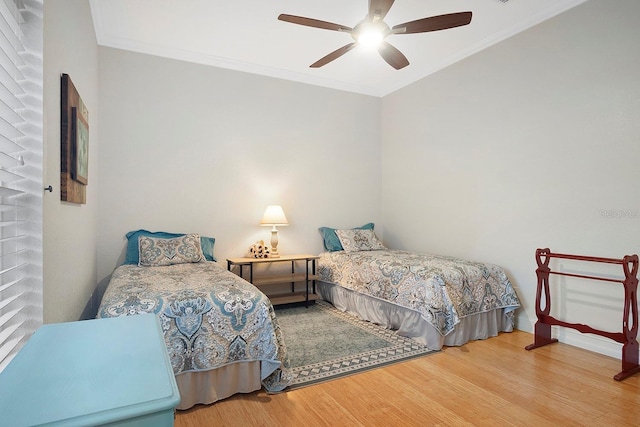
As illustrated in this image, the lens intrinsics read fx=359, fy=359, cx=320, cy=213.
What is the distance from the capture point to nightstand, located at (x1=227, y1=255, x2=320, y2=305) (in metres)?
4.01

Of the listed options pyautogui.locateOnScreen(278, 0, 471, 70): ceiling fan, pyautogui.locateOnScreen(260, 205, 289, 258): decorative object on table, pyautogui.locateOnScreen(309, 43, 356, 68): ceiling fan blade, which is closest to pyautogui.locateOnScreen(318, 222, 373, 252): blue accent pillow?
pyautogui.locateOnScreen(260, 205, 289, 258): decorative object on table

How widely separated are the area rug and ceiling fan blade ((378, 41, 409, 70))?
2433mm

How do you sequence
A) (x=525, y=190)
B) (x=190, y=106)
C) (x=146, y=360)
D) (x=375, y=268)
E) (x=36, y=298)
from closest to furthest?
(x=146, y=360) → (x=36, y=298) → (x=525, y=190) → (x=375, y=268) → (x=190, y=106)

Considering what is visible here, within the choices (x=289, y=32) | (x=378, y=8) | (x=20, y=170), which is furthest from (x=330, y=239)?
(x=20, y=170)

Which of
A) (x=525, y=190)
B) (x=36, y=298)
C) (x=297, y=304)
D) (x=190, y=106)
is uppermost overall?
(x=190, y=106)

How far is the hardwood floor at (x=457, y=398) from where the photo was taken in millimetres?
1932

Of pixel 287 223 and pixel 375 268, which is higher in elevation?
pixel 287 223

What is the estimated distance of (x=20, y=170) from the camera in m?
1.36

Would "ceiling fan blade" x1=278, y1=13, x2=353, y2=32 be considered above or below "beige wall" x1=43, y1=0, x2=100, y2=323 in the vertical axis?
above

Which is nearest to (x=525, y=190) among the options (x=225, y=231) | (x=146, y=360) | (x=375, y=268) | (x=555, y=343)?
(x=555, y=343)

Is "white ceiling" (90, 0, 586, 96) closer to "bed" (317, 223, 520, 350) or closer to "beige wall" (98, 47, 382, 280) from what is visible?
"beige wall" (98, 47, 382, 280)

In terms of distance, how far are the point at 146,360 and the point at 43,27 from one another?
142cm

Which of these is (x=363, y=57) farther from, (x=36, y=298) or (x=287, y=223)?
(x=36, y=298)

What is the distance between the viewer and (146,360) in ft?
2.58
